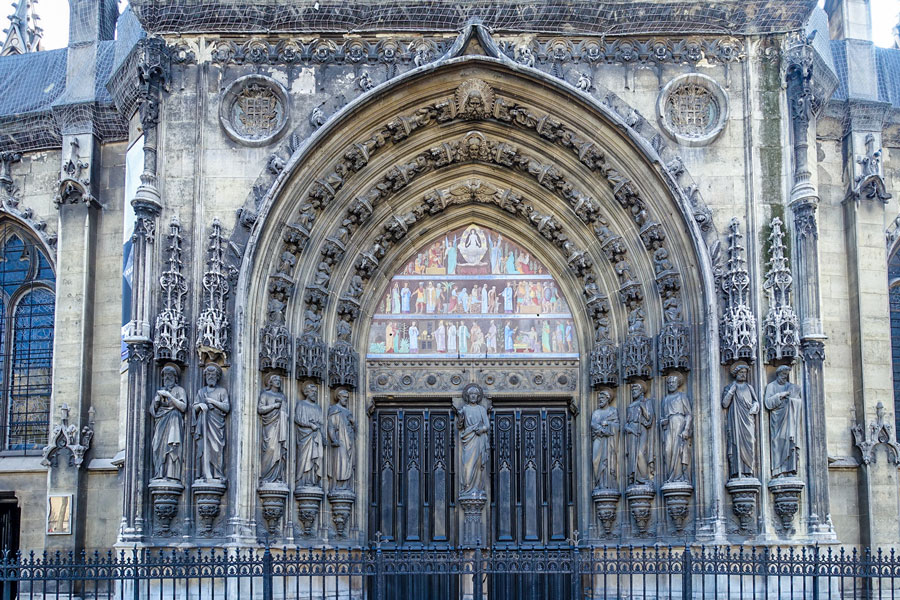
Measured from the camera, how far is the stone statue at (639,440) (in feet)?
51.1

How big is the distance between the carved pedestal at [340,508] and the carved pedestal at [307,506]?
0.36m

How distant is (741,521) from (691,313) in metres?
2.90

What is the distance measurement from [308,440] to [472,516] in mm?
2672

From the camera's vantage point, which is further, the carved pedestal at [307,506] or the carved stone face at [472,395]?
the carved stone face at [472,395]

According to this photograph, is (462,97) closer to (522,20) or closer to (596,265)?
(522,20)

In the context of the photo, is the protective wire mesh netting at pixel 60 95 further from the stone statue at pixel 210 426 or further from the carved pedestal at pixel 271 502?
the carved pedestal at pixel 271 502

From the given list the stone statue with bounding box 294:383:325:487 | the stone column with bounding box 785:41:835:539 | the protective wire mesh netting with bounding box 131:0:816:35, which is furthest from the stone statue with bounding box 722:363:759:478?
the stone statue with bounding box 294:383:325:487

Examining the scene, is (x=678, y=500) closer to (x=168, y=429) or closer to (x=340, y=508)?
(x=340, y=508)

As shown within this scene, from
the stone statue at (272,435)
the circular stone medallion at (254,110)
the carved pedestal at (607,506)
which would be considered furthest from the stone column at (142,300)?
the carved pedestal at (607,506)

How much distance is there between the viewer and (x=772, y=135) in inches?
626

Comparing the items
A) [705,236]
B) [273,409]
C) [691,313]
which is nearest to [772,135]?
[705,236]

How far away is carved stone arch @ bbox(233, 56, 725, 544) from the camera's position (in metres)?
15.4

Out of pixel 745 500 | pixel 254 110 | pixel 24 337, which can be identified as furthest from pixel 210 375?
pixel 745 500

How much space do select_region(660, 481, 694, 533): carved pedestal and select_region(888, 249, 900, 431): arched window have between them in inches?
206
